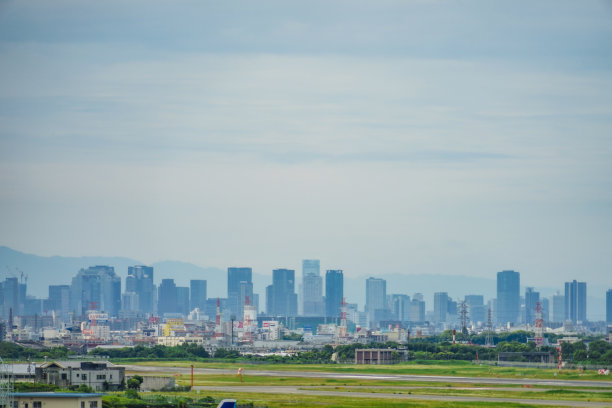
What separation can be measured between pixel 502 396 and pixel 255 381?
1374 inches

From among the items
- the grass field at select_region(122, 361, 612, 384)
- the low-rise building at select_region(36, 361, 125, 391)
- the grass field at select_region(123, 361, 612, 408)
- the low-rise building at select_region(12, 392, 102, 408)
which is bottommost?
the grass field at select_region(122, 361, 612, 384)

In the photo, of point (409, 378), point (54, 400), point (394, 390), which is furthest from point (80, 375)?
point (409, 378)

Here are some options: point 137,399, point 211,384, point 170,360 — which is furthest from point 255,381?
point 170,360

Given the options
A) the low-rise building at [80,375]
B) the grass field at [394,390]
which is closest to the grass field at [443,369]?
the grass field at [394,390]

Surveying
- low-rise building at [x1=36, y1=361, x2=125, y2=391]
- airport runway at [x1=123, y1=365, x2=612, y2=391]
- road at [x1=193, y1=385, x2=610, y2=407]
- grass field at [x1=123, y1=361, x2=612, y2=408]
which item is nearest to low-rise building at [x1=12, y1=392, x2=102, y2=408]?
grass field at [x1=123, y1=361, x2=612, y2=408]

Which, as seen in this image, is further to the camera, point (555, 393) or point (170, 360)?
point (170, 360)

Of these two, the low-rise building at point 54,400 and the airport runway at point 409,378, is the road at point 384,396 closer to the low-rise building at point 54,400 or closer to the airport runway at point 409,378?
the airport runway at point 409,378

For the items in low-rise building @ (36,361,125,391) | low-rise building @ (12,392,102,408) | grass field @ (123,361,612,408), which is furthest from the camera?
low-rise building @ (36,361,125,391)

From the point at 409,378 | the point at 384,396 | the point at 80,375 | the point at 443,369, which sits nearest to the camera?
the point at 384,396

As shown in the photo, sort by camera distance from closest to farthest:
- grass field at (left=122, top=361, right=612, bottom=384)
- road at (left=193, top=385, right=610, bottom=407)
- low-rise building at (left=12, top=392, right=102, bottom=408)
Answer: low-rise building at (left=12, top=392, right=102, bottom=408), road at (left=193, top=385, right=610, bottom=407), grass field at (left=122, top=361, right=612, bottom=384)

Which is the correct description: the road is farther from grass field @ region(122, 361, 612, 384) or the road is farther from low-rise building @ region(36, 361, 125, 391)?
grass field @ region(122, 361, 612, 384)

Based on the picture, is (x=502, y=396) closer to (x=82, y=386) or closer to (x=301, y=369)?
(x=82, y=386)

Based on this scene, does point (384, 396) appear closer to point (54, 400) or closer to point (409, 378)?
point (409, 378)

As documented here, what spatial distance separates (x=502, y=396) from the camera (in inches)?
4215
